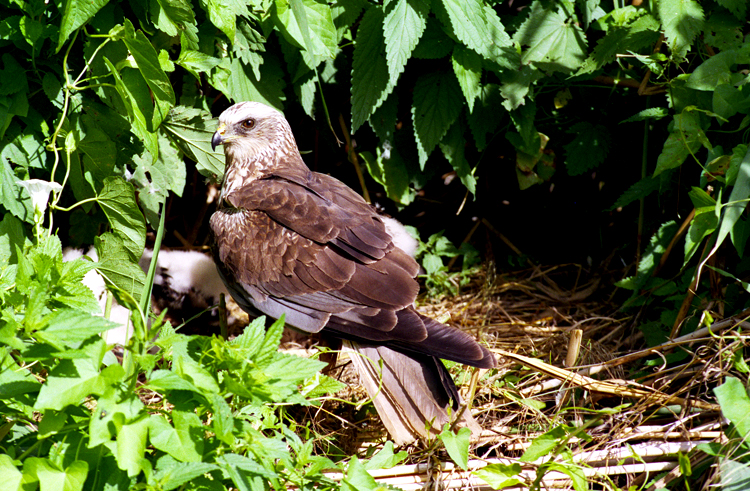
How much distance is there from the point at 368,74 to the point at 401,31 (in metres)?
0.30

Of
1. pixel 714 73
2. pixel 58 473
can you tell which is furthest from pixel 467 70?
pixel 58 473

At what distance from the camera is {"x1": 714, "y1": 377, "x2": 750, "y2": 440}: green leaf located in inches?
70.5

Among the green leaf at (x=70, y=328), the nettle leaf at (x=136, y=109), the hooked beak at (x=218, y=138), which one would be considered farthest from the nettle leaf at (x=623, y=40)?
the green leaf at (x=70, y=328)

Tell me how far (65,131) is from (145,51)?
0.51m

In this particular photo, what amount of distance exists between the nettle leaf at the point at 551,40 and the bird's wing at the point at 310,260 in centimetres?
112

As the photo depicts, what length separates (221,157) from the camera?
122 inches

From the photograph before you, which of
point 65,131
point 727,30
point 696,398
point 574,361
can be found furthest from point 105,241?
point 727,30

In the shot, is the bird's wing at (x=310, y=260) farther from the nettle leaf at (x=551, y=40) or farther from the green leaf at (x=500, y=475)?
the nettle leaf at (x=551, y=40)

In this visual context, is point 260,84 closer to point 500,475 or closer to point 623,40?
point 623,40

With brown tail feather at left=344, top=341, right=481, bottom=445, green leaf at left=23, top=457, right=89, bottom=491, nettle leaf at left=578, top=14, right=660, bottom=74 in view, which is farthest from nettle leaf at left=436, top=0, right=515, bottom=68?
green leaf at left=23, top=457, right=89, bottom=491

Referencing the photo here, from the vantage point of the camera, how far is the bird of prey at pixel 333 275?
93.3 inches

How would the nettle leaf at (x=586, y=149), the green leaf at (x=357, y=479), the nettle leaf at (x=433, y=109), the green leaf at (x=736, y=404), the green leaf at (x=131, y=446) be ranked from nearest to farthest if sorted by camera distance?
the green leaf at (x=131, y=446), the green leaf at (x=357, y=479), the green leaf at (x=736, y=404), the nettle leaf at (x=433, y=109), the nettle leaf at (x=586, y=149)

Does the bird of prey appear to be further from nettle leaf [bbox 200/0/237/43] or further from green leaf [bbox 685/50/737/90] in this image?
green leaf [bbox 685/50/737/90]

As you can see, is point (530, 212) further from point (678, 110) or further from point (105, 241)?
point (105, 241)
